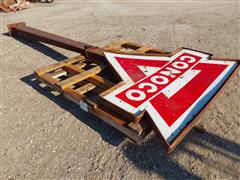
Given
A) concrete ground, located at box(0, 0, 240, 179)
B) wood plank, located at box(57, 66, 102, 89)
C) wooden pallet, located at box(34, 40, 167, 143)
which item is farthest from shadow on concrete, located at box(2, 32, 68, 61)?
wood plank, located at box(57, 66, 102, 89)

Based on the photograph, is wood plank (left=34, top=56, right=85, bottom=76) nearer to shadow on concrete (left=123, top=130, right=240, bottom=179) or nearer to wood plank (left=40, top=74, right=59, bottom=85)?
wood plank (left=40, top=74, right=59, bottom=85)

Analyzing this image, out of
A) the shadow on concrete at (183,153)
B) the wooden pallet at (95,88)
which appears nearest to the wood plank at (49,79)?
the wooden pallet at (95,88)

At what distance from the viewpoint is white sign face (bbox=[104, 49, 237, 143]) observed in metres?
2.27

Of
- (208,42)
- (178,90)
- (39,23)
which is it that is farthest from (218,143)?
(39,23)

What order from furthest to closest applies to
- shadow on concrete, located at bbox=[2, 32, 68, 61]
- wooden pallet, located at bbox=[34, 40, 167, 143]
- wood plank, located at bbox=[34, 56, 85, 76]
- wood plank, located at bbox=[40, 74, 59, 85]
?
shadow on concrete, located at bbox=[2, 32, 68, 61]
wood plank, located at bbox=[34, 56, 85, 76]
wood plank, located at bbox=[40, 74, 59, 85]
wooden pallet, located at bbox=[34, 40, 167, 143]

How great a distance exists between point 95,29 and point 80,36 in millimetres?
509

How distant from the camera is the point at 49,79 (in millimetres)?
3045

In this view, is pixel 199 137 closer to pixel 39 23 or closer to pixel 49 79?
pixel 49 79

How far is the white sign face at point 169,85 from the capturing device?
2274 millimetres

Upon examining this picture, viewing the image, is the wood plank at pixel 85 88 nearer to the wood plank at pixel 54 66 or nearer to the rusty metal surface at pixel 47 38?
the wood plank at pixel 54 66

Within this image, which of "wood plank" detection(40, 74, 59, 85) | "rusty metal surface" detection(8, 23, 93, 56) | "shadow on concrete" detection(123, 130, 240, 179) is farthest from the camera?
"rusty metal surface" detection(8, 23, 93, 56)

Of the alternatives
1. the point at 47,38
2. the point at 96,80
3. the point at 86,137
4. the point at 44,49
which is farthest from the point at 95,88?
→ the point at 44,49

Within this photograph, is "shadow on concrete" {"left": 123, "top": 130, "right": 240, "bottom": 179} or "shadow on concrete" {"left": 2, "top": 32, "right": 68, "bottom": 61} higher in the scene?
"shadow on concrete" {"left": 123, "top": 130, "right": 240, "bottom": 179}

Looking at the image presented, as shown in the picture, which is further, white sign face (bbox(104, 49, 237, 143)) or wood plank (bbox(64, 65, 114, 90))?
wood plank (bbox(64, 65, 114, 90))
